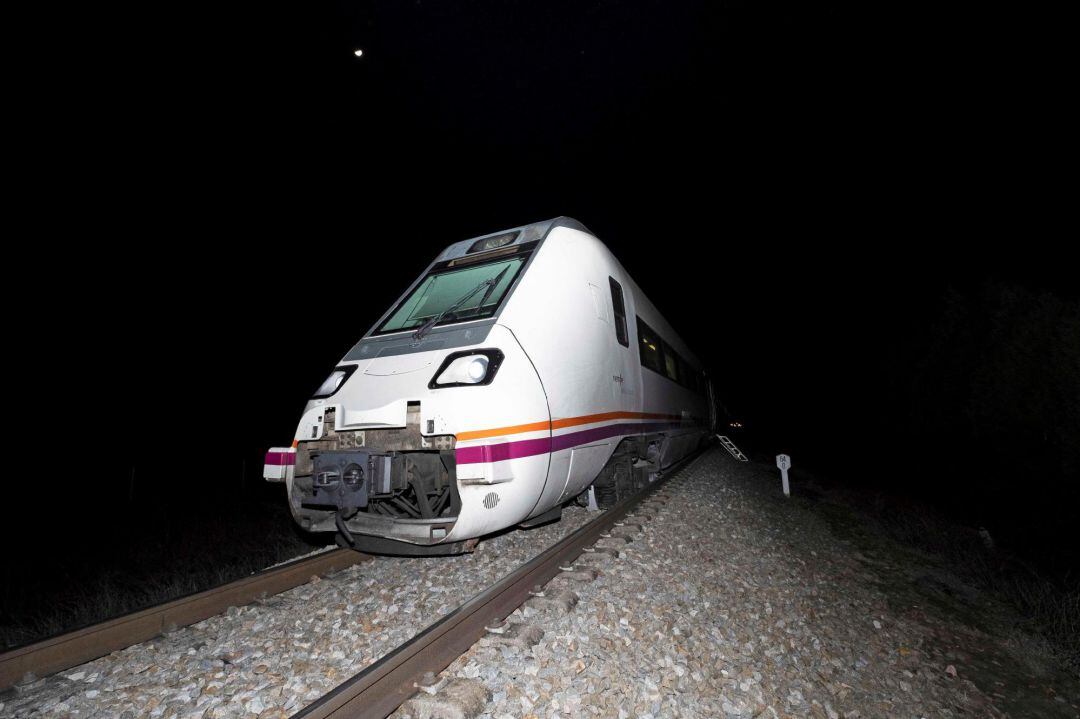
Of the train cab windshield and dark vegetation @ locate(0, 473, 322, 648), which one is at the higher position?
the train cab windshield

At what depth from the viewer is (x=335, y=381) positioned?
13.3 feet

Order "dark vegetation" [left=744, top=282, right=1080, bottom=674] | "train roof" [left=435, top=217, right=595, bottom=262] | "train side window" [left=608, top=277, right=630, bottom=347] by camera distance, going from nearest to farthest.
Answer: "train roof" [left=435, top=217, right=595, bottom=262]
"train side window" [left=608, top=277, right=630, bottom=347]
"dark vegetation" [left=744, top=282, right=1080, bottom=674]

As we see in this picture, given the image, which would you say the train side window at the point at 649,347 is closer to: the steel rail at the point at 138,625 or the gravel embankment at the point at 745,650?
the gravel embankment at the point at 745,650

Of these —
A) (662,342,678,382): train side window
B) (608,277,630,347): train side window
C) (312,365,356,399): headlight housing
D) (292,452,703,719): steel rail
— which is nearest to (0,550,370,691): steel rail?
(312,365,356,399): headlight housing

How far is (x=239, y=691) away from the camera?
7.47 ft

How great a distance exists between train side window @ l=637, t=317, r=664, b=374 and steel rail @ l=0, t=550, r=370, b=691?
4689 millimetres

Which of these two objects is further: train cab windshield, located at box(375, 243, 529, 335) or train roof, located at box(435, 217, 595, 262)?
→ train roof, located at box(435, 217, 595, 262)

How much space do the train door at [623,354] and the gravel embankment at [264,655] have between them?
241 cm

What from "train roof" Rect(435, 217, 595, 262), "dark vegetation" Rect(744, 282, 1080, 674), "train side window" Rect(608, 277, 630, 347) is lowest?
"dark vegetation" Rect(744, 282, 1080, 674)

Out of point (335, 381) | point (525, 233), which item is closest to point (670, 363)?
point (525, 233)

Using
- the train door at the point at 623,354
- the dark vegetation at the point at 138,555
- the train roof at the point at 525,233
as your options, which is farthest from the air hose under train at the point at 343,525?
the train roof at the point at 525,233

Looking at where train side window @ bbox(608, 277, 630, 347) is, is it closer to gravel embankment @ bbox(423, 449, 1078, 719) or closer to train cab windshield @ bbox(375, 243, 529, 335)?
train cab windshield @ bbox(375, 243, 529, 335)

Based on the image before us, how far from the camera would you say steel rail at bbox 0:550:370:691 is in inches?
93.3

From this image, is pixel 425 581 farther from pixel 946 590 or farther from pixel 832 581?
pixel 946 590
